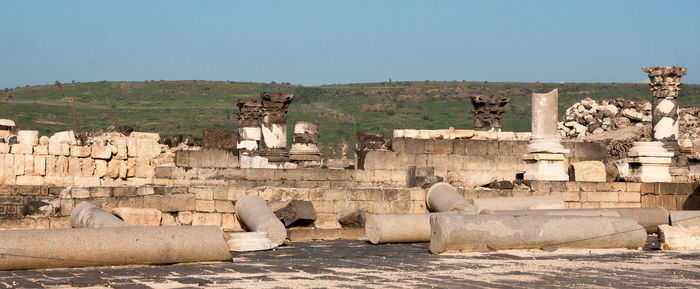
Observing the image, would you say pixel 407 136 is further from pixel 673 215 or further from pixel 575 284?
pixel 575 284

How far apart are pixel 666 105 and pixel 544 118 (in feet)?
14.2

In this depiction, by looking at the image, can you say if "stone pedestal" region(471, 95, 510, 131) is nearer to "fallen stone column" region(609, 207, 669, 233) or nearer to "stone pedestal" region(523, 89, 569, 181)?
"stone pedestal" region(523, 89, 569, 181)

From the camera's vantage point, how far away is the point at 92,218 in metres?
12.7

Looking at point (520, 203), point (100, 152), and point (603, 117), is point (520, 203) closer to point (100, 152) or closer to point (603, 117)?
point (100, 152)

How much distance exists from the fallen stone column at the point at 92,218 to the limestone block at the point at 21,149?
470 cm

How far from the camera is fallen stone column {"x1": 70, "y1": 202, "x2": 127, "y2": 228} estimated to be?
12.4m

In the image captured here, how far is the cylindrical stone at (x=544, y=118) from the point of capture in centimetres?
1789

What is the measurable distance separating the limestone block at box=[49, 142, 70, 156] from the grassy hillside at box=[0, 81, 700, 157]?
3715 centimetres

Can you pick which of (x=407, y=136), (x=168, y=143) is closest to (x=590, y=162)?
(x=407, y=136)

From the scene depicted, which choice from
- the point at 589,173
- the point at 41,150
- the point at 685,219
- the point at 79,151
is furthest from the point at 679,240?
the point at 41,150

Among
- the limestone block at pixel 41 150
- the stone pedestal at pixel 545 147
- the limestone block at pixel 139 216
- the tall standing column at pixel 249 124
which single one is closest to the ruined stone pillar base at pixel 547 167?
the stone pedestal at pixel 545 147

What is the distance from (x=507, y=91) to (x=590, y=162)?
66958mm

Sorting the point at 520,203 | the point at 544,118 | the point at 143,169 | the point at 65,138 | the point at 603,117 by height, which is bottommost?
the point at 520,203

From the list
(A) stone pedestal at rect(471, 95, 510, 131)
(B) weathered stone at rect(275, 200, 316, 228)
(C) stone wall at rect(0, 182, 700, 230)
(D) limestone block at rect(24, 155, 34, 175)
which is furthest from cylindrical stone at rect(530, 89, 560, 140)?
(D) limestone block at rect(24, 155, 34, 175)
